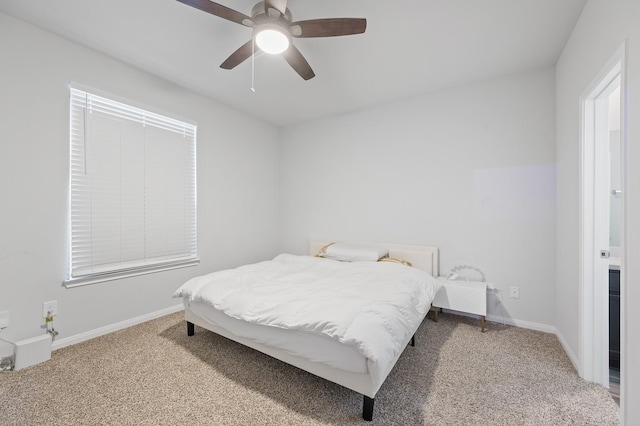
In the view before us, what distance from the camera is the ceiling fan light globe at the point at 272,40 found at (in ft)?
5.51

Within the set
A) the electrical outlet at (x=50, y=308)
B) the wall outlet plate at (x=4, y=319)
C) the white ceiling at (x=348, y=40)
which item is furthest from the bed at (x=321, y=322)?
the white ceiling at (x=348, y=40)

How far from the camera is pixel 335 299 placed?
1.84 m

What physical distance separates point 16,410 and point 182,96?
2913 mm

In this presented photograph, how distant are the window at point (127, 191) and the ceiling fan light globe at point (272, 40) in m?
1.75

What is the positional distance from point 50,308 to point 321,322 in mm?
2316

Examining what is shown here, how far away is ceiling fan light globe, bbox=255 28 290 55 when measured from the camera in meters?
1.68

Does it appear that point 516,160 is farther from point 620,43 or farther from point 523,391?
point 523,391

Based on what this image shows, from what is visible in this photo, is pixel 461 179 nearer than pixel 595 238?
No

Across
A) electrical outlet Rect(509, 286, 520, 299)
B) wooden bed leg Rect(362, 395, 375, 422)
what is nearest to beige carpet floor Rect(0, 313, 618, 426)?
wooden bed leg Rect(362, 395, 375, 422)

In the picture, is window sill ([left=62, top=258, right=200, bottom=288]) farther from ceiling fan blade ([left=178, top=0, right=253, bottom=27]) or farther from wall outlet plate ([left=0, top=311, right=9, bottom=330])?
ceiling fan blade ([left=178, top=0, right=253, bottom=27])

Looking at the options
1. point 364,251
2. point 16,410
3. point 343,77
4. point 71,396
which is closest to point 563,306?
point 364,251

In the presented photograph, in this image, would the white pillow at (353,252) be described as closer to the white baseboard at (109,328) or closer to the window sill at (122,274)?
the window sill at (122,274)

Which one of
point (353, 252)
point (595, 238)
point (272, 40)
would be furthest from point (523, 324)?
point (272, 40)

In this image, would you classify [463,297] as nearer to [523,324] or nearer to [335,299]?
[523,324]
